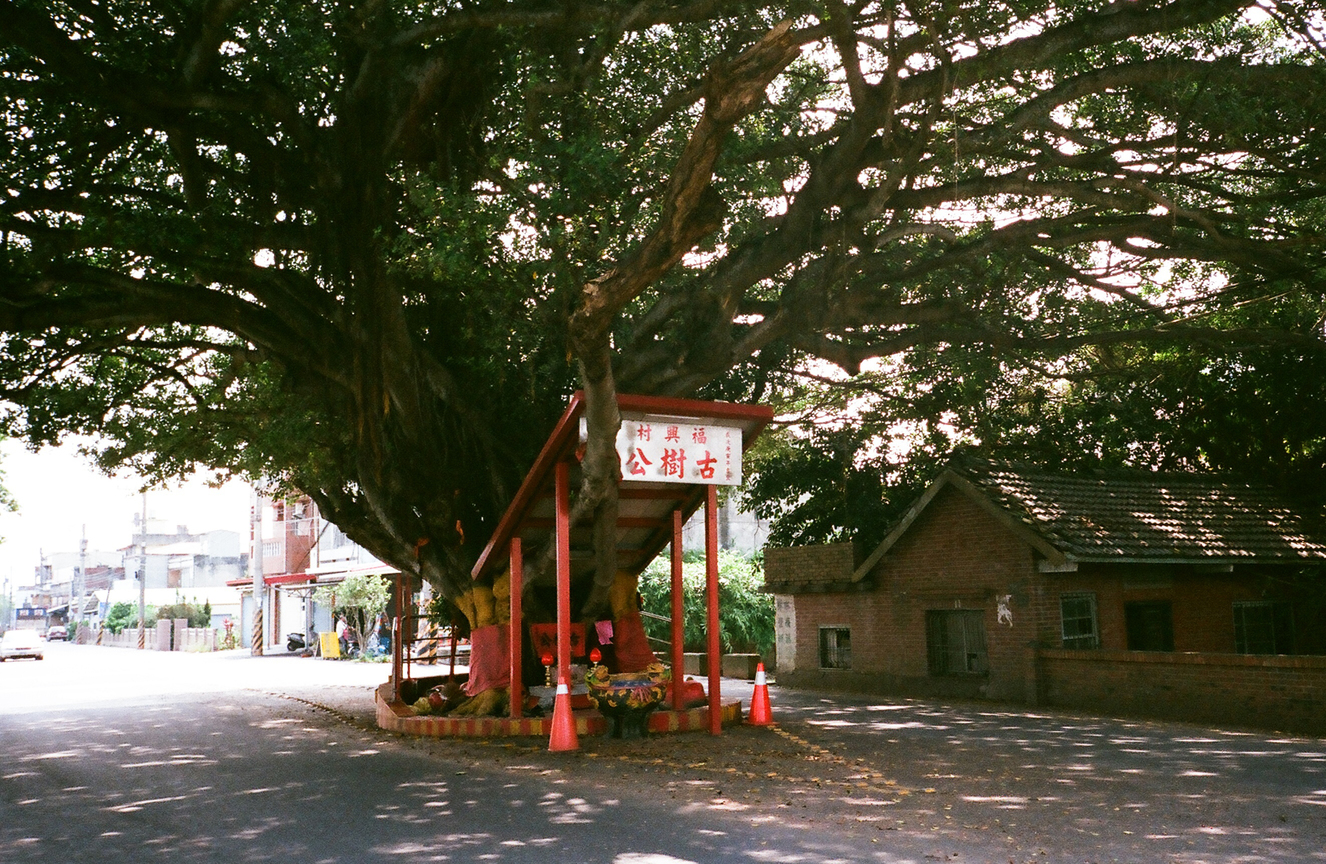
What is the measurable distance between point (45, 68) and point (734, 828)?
11158mm

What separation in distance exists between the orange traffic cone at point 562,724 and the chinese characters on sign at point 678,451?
95.2 inches

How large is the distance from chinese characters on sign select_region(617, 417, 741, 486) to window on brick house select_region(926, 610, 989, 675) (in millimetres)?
8062

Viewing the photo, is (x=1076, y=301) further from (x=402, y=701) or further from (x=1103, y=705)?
(x=402, y=701)

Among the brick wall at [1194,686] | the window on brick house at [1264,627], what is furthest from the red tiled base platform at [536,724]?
the window on brick house at [1264,627]

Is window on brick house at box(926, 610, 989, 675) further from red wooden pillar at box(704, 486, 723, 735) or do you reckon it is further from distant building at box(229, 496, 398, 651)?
distant building at box(229, 496, 398, 651)

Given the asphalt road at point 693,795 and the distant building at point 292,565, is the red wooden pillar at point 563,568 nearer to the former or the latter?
the asphalt road at point 693,795

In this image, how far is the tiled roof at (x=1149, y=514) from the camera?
1770cm

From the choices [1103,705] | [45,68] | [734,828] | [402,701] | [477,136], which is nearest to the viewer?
[734,828]

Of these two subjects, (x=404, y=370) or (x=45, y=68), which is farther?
(x=404, y=370)

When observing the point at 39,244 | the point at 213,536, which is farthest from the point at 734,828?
the point at 213,536

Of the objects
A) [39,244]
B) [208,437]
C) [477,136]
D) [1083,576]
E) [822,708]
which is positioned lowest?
[822,708]

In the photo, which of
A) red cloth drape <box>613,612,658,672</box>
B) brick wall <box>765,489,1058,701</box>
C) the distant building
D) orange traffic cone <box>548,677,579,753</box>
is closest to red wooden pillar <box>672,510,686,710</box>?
red cloth drape <box>613,612,658,672</box>

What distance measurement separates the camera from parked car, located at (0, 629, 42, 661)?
150 ft

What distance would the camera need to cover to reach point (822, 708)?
17984 mm
